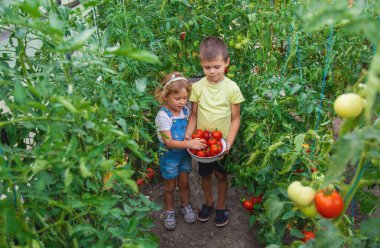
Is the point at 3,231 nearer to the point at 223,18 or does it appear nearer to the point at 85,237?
the point at 85,237

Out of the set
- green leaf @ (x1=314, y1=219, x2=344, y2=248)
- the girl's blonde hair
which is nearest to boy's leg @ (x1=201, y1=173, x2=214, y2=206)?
the girl's blonde hair

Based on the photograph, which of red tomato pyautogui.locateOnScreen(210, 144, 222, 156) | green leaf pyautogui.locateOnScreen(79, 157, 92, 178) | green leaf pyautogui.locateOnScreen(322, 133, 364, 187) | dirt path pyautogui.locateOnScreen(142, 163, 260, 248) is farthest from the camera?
dirt path pyautogui.locateOnScreen(142, 163, 260, 248)

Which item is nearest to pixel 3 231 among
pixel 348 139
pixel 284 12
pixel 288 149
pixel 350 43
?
pixel 348 139

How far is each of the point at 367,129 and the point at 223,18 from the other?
196 cm

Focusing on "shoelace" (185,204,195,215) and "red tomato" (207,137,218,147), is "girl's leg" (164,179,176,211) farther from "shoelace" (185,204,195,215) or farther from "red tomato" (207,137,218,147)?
"red tomato" (207,137,218,147)

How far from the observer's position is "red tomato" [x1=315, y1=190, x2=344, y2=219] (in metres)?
0.82

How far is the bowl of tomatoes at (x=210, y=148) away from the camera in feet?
6.61

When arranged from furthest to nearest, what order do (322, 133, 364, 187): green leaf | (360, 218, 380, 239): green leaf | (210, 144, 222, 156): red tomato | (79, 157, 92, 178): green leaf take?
(210, 144, 222, 156): red tomato, (360, 218, 380, 239): green leaf, (79, 157, 92, 178): green leaf, (322, 133, 364, 187): green leaf

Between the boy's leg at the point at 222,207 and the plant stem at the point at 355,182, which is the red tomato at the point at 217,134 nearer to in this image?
the boy's leg at the point at 222,207

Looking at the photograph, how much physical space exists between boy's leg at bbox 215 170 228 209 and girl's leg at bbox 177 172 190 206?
0.18m

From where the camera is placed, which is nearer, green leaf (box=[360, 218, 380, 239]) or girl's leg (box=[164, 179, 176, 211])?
green leaf (box=[360, 218, 380, 239])

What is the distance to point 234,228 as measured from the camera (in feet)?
7.66

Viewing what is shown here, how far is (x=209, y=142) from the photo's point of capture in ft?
6.75

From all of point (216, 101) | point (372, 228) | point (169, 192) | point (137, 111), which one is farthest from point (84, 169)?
point (169, 192)
